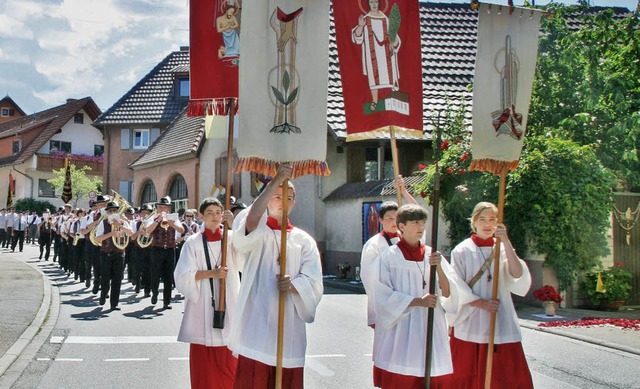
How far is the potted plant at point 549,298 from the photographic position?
42.2 ft

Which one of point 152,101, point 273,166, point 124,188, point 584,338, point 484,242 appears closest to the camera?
point 273,166

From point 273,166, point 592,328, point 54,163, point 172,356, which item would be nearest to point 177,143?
point 54,163

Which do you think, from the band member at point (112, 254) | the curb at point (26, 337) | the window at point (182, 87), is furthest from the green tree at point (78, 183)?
the band member at point (112, 254)

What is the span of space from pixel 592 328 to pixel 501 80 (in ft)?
22.1

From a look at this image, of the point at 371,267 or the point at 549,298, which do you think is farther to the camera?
the point at 549,298

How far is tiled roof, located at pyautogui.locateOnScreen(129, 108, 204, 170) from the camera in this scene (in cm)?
3133

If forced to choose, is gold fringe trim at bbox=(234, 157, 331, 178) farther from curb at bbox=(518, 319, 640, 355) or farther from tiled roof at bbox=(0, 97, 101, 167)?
tiled roof at bbox=(0, 97, 101, 167)

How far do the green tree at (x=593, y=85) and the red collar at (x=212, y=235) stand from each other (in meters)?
9.74

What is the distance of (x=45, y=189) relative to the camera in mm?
54281

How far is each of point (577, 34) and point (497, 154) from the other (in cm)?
1006

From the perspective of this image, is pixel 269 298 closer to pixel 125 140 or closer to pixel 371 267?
pixel 371 267

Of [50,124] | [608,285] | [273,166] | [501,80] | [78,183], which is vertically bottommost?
[608,285]

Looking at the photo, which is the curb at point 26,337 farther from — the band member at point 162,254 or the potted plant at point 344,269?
the potted plant at point 344,269

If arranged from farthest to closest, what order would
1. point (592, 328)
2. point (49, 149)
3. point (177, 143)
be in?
1. point (49, 149)
2. point (177, 143)
3. point (592, 328)
